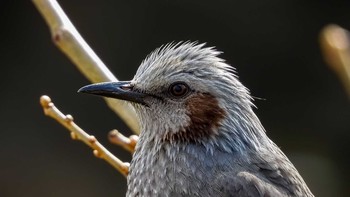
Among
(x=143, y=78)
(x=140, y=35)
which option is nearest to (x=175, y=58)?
(x=143, y=78)

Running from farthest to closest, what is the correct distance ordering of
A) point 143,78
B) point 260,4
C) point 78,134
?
point 260,4 < point 143,78 < point 78,134

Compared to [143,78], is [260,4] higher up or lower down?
lower down

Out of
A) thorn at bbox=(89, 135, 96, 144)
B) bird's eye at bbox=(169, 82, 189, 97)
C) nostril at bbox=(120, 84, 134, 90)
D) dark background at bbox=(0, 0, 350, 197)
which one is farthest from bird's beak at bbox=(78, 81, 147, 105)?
dark background at bbox=(0, 0, 350, 197)

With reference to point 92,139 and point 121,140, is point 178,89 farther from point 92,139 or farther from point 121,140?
point 92,139

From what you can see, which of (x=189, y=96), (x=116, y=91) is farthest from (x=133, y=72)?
(x=116, y=91)
